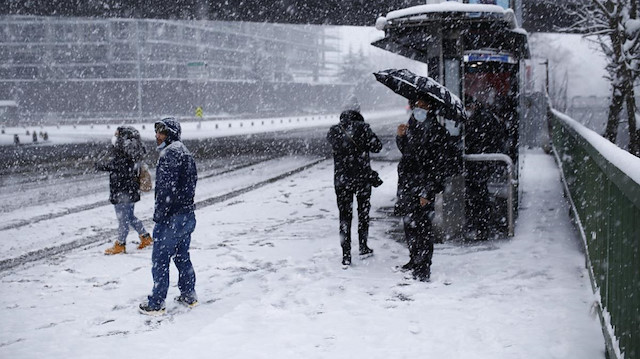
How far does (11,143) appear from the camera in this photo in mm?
31344

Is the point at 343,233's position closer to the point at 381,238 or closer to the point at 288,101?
the point at 381,238

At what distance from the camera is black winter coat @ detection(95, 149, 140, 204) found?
7.72 meters

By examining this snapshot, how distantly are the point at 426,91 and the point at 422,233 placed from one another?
4.99ft

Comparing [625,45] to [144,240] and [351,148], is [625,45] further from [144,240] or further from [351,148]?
[144,240]

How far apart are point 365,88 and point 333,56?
888 inches

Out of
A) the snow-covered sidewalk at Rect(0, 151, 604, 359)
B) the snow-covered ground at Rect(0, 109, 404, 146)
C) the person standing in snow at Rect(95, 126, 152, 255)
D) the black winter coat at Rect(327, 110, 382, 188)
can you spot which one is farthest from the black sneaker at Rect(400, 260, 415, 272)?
the snow-covered ground at Rect(0, 109, 404, 146)

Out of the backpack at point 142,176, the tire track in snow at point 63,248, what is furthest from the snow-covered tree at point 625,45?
the backpack at point 142,176

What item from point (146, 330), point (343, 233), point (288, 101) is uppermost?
point (288, 101)

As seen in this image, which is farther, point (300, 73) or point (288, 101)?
point (300, 73)

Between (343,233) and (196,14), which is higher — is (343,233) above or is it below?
below

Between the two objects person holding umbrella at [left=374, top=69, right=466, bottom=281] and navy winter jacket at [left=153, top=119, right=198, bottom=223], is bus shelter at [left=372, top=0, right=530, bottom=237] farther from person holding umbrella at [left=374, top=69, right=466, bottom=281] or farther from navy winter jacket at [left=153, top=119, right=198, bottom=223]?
navy winter jacket at [left=153, top=119, right=198, bottom=223]

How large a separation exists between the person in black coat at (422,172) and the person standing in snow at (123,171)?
11.2ft

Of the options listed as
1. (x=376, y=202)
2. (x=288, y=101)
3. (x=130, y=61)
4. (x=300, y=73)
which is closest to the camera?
(x=376, y=202)

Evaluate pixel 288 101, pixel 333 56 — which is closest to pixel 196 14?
pixel 288 101
